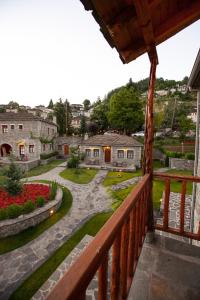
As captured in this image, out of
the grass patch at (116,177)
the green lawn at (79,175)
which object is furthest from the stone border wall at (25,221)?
the grass patch at (116,177)

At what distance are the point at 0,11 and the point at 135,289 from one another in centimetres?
3892

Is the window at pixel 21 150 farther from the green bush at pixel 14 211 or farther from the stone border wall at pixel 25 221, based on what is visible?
the green bush at pixel 14 211

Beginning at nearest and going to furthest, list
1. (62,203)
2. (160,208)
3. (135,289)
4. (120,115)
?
1. (135,289)
2. (160,208)
3. (62,203)
4. (120,115)

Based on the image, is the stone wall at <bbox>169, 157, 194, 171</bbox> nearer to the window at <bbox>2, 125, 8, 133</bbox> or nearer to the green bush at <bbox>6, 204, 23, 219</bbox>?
the green bush at <bbox>6, 204, 23, 219</bbox>

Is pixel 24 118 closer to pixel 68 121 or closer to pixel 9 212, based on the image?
pixel 68 121

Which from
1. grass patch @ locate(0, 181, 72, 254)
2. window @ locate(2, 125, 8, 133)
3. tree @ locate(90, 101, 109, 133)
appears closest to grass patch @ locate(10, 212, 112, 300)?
grass patch @ locate(0, 181, 72, 254)

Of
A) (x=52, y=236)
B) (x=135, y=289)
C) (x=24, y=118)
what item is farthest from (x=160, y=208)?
(x=24, y=118)

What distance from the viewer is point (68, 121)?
1503 inches

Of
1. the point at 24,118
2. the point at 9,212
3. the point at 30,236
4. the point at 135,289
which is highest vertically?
the point at 24,118

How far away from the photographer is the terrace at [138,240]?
43.0 inches

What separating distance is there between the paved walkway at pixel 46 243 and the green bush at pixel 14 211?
1835mm

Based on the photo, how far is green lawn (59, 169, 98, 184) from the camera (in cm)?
1667

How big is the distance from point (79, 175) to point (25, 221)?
Answer: 31.6 feet

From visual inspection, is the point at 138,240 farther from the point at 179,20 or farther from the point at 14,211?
the point at 14,211
